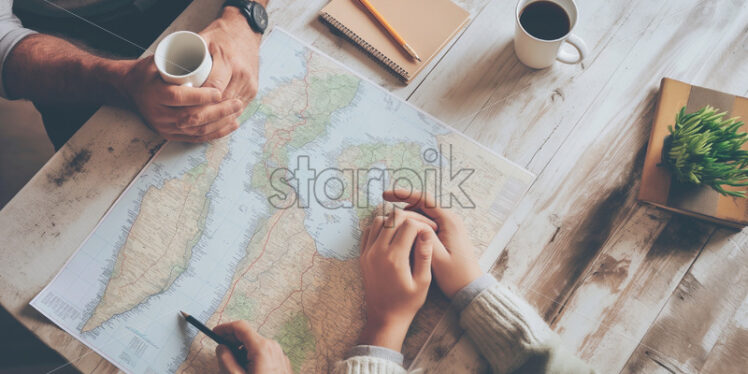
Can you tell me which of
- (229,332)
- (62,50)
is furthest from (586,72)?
(62,50)

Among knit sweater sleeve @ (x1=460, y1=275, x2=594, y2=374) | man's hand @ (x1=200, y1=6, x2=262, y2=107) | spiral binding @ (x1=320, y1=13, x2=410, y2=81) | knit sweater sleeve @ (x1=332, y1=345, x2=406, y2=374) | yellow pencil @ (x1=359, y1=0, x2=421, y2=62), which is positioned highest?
yellow pencil @ (x1=359, y1=0, x2=421, y2=62)

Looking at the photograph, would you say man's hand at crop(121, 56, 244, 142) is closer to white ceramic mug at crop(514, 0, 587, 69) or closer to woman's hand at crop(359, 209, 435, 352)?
woman's hand at crop(359, 209, 435, 352)

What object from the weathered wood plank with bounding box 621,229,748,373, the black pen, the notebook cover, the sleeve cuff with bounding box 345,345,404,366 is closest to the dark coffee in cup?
the notebook cover

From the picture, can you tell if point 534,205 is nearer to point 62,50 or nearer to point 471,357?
point 471,357

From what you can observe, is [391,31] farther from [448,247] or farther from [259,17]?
[448,247]

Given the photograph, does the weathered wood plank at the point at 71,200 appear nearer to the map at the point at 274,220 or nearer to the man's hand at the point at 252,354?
the map at the point at 274,220

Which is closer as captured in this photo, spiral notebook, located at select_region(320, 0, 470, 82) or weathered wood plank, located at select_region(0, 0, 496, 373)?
weathered wood plank, located at select_region(0, 0, 496, 373)

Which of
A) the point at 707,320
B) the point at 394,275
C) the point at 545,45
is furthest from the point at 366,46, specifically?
the point at 707,320

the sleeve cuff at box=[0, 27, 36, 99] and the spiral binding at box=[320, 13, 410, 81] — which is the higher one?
the spiral binding at box=[320, 13, 410, 81]

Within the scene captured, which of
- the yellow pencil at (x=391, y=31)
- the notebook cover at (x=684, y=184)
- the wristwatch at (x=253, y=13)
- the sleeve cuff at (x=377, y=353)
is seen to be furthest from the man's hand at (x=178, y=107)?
the notebook cover at (x=684, y=184)
